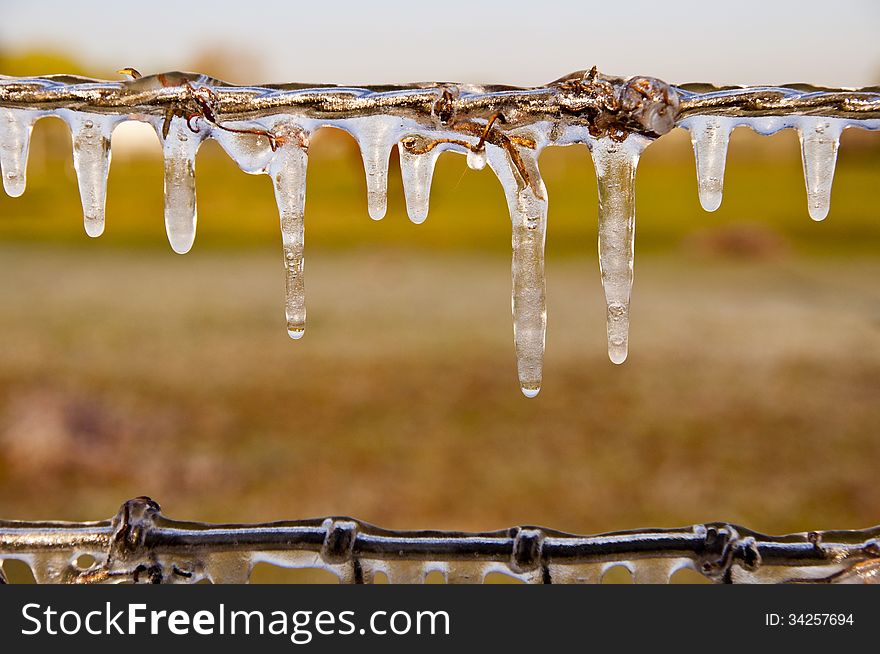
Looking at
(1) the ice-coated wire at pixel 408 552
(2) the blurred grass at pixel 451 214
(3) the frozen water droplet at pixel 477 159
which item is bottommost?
(1) the ice-coated wire at pixel 408 552

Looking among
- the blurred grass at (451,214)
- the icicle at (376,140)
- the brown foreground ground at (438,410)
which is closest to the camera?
the icicle at (376,140)

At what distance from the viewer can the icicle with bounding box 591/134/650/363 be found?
2.13 ft

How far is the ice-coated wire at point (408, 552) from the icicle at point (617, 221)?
0.21 metres

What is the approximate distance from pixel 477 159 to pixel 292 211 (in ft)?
0.60

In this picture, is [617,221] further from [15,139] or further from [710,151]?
[15,139]

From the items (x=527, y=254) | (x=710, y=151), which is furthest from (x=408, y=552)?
(x=710, y=151)

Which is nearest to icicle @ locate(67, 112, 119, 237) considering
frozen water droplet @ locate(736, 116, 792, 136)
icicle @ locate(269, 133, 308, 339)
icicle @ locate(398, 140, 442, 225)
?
icicle @ locate(269, 133, 308, 339)

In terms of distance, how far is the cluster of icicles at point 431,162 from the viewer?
0.63m

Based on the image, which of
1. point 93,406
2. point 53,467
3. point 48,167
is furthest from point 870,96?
point 48,167

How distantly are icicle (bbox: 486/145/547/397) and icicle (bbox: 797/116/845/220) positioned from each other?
0.23 m

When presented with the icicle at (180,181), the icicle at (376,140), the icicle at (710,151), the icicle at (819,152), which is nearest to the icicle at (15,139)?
the icicle at (180,181)

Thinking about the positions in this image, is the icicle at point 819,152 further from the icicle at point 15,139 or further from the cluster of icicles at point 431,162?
the icicle at point 15,139

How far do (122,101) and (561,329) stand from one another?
7.76 m

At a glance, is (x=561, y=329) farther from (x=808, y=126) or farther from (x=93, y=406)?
(x=808, y=126)
